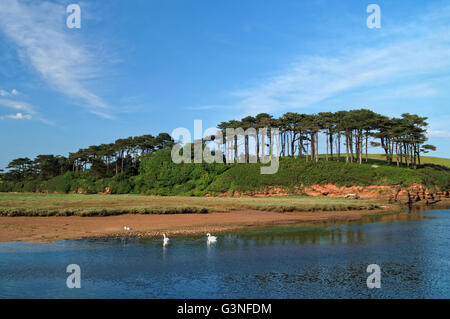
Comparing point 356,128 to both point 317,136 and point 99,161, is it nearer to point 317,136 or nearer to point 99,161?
point 317,136

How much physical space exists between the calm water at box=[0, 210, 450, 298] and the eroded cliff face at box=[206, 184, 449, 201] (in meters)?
35.2

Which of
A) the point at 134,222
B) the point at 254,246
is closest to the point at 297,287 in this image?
the point at 254,246

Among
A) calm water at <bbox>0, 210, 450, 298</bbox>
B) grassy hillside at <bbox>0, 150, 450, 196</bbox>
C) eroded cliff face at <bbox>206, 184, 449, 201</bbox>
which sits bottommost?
calm water at <bbox>0, 210, 450, 298</bbox>

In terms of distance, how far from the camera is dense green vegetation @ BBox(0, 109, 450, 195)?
207 ft

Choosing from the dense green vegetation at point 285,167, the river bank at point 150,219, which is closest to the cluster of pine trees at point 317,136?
the dense green vegetation at point 285,167

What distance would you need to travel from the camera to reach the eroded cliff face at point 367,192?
5681 cm

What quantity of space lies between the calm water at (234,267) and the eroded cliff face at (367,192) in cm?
3521

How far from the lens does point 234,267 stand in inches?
615

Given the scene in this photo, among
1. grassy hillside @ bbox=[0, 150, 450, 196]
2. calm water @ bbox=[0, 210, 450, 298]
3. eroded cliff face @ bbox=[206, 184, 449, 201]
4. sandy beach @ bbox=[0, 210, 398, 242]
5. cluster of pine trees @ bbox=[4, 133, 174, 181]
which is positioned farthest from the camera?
cluster of pine trees @ bbox=[4, 133, 174, 181]

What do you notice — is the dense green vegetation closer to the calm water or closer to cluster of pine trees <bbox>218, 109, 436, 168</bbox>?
cluster of pine trees <bbox>218, 109, 436, 168</bbox>

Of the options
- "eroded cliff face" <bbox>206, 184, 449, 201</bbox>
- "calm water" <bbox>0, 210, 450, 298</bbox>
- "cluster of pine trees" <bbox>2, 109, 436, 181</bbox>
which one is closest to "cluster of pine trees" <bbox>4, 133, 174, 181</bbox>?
"cluster of pine trees" <bbox>2, 109, 436, 181</bbox>

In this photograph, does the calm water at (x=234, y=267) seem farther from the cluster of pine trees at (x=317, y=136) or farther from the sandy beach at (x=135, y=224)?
the cluster of pine trees at (x=317, y=136)
